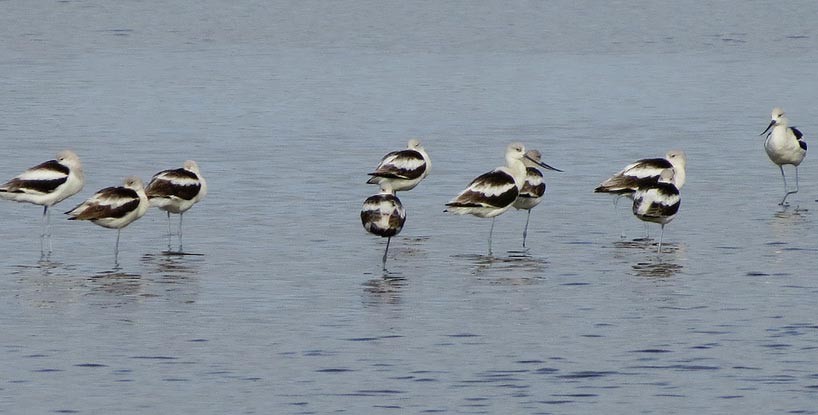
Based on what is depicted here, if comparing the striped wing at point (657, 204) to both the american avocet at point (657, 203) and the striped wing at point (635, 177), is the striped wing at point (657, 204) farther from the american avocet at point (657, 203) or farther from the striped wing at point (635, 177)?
the striped wing at point (635, 177)

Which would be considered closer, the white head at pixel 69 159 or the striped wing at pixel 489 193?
the striped wing at pixel 489 193

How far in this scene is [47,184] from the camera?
67.6 ft

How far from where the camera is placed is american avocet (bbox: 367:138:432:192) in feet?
73.9

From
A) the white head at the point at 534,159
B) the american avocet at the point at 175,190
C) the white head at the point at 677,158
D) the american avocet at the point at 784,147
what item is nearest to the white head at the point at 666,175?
the white head at the point at 677,158

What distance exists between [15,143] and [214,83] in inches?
452

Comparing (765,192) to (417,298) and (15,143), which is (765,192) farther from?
(15,143)

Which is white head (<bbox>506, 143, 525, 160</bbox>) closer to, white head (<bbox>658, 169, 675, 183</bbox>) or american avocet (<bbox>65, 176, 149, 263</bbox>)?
white head (<bbox>658, 169, 675, 183</bbox>)

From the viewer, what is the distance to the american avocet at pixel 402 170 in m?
22.5

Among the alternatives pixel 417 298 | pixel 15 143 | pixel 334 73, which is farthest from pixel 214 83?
pixel 417 298

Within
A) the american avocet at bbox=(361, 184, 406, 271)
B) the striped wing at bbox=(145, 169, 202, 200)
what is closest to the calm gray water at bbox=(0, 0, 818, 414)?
the american avocet at bbox=(361, 184, 406, 271)

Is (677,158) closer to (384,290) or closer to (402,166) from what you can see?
(402,166)

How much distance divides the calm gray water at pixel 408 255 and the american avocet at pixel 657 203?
17.0 inches

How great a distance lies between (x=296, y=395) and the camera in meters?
12.7

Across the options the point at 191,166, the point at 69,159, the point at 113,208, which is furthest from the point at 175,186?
the point at 69,159
